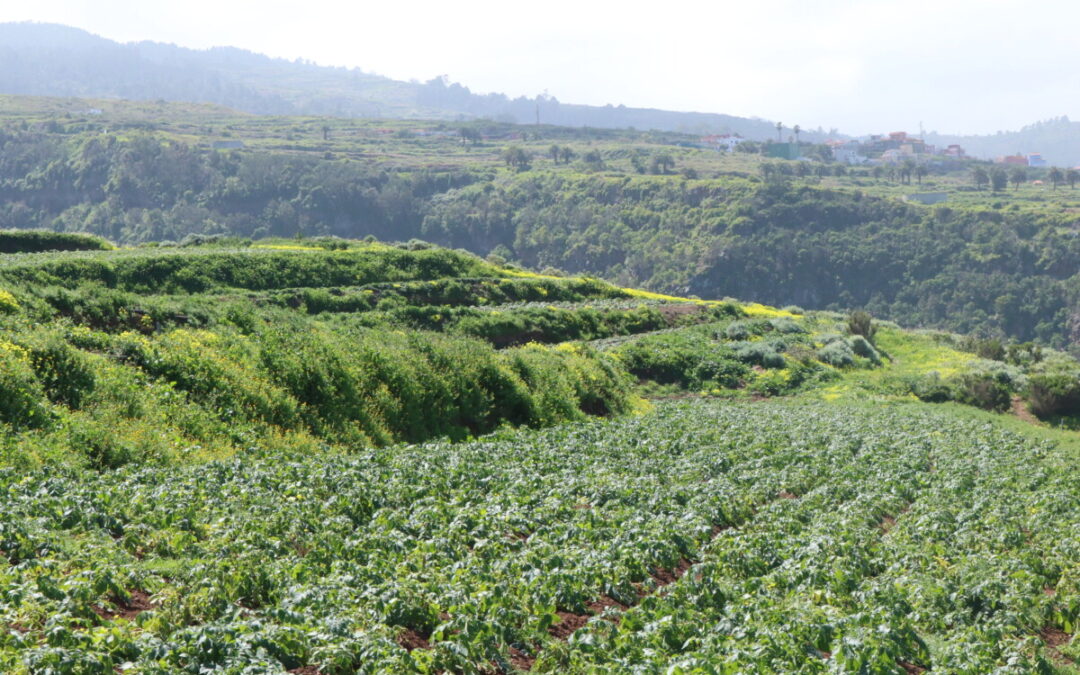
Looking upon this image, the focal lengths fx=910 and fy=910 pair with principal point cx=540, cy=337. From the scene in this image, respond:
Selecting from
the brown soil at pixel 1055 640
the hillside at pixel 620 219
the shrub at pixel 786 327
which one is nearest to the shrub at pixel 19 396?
the brown soil at pixel 1055 640

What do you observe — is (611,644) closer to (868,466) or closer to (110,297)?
(868,466)

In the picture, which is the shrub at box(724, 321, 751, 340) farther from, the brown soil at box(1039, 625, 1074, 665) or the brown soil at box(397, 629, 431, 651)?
the brown soil at box(397, 629, 431, 651)

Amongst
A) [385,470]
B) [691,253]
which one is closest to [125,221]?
[691,253]

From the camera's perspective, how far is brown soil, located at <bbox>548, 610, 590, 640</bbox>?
11062mm

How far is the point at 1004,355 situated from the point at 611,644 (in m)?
52.4

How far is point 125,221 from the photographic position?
150750 mm

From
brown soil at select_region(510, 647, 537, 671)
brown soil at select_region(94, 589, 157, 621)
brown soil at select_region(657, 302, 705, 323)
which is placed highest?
brown soil at select_region(94, 589, 157, 621)

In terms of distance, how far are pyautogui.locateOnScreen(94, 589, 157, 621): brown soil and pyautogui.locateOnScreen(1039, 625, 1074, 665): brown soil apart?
11.2 meters

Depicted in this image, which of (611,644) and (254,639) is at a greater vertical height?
(254,639)

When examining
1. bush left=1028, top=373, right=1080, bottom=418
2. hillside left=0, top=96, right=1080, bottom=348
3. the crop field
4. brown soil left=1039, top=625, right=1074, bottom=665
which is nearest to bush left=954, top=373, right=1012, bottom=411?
bush left=1028, top=373, right=1080, bottom=418

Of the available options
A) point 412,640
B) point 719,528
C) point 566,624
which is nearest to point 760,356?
point 719,528

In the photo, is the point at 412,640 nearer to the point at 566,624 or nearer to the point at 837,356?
the point at 566,624

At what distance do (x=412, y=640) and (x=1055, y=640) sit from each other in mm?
8827

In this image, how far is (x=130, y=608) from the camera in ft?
34.0
